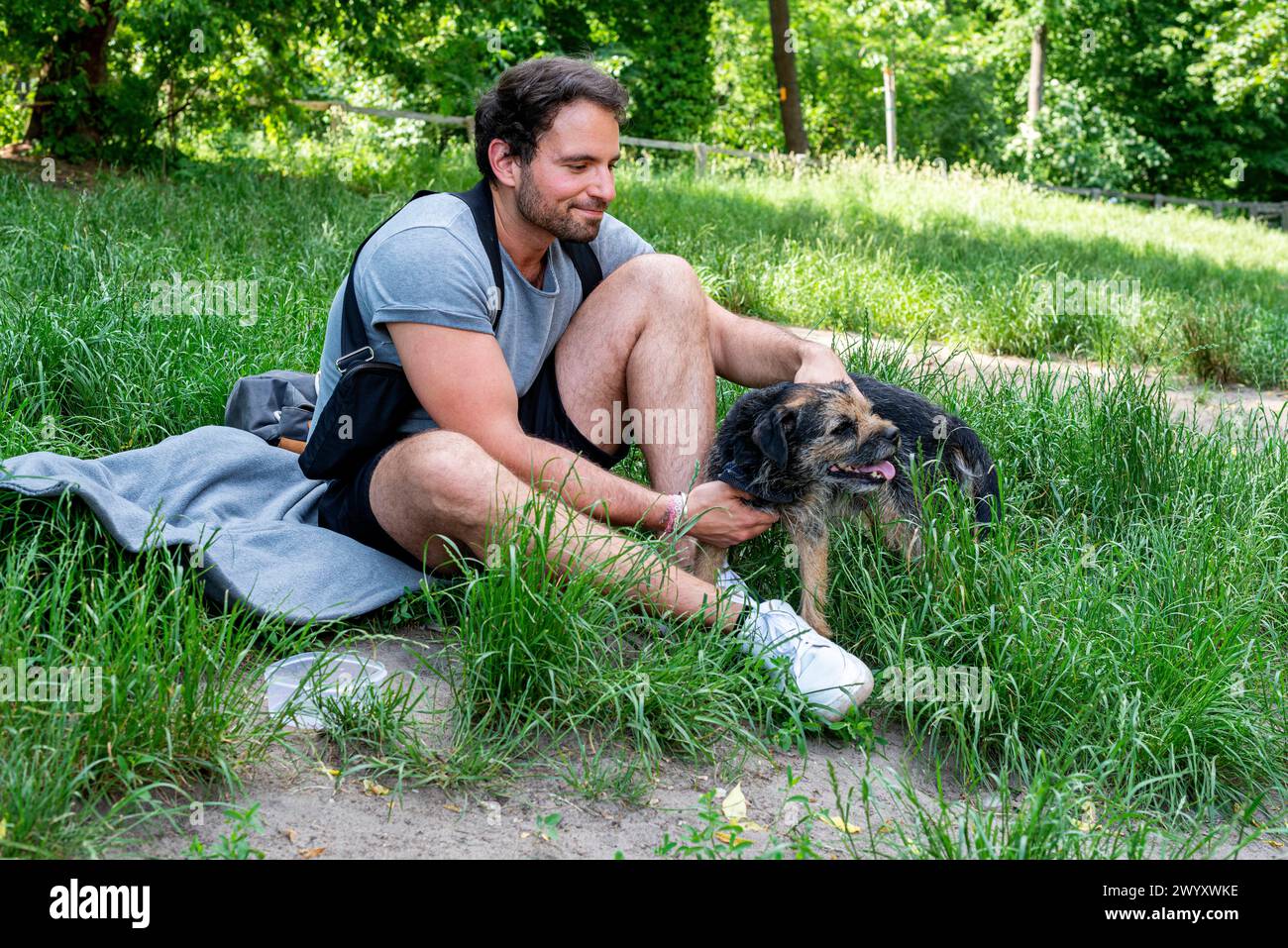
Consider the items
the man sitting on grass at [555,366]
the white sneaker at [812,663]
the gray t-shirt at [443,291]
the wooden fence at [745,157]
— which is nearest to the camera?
the white sneaker at [812,663]

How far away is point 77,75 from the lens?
10492mm

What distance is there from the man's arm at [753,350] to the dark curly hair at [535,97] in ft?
3.11

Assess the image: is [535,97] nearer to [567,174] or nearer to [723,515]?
[567,174]

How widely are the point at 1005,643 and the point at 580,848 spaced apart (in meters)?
1.49

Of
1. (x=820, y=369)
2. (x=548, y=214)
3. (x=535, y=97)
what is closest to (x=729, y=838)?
(x=820, y=369)

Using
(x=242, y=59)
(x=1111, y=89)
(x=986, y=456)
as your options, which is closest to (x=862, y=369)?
(x=986, y=456)

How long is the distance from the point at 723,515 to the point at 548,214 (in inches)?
46.5

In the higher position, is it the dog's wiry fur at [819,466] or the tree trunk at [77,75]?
the tree trunk at [77,75]

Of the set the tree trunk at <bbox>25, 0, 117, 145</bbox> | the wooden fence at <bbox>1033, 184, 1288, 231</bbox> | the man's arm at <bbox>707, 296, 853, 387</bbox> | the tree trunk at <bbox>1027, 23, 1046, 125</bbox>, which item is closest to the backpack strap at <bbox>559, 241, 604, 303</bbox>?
the man's arm at <bbox>707, 296, 853, 387</bbox>

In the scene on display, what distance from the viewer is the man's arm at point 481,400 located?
3.58m

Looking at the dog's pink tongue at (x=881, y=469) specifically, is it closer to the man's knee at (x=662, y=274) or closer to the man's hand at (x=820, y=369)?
the man's hand at (x=820, y=369)

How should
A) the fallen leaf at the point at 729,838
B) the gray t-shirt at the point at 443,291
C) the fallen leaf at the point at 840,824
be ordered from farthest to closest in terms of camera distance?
the gray t-shirt at the point at 443,291 < the fallen leaf at the point at 840,824 < the fallen leaf at the point at 729,838

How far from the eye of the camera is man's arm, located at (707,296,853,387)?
4.46 meters

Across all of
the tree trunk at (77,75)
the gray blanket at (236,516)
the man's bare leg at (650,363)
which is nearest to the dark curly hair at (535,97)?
the man's bare leg at (650,363)
